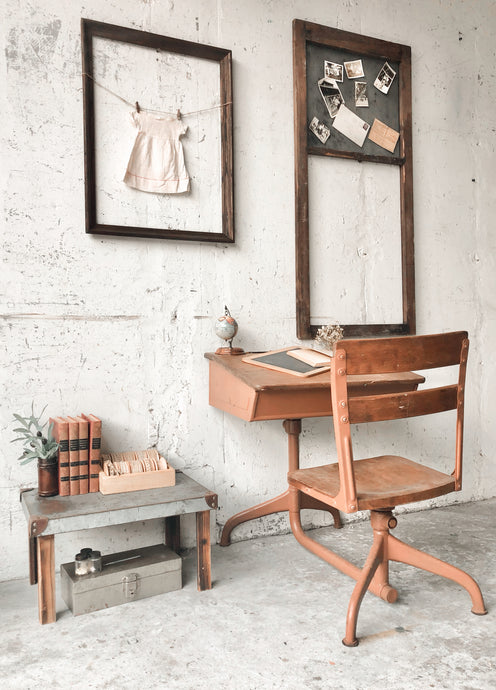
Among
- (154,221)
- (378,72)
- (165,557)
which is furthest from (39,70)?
(165,557)

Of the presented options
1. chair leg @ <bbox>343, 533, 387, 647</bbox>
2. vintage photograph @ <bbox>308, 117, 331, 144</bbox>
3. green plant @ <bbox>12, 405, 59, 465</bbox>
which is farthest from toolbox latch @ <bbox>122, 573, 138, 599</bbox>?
vintage photograph @ <bbox>308, 117, 331, 144</bbox>

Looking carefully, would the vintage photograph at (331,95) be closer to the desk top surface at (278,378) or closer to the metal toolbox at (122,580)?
the desk top surface at (278,378)

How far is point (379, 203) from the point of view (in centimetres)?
326

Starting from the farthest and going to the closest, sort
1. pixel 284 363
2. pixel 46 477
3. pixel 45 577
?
pixel 284 363
pixel 46 477
pixel 45 577

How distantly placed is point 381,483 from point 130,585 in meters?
1.02

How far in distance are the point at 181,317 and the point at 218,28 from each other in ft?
4.68

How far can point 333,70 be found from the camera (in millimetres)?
3102

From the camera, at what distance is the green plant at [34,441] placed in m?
2.27

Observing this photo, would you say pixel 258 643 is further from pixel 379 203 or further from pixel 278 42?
pixel 278 42

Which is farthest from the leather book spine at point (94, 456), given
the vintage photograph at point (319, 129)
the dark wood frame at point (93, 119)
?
the vintage photograph at point (319, 129)

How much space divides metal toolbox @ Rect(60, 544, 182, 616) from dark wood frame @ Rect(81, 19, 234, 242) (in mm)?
1392

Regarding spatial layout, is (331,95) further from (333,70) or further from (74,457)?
(74,457)

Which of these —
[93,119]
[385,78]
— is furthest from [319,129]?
[93,119]

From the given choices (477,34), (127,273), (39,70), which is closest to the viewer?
(39,70)
